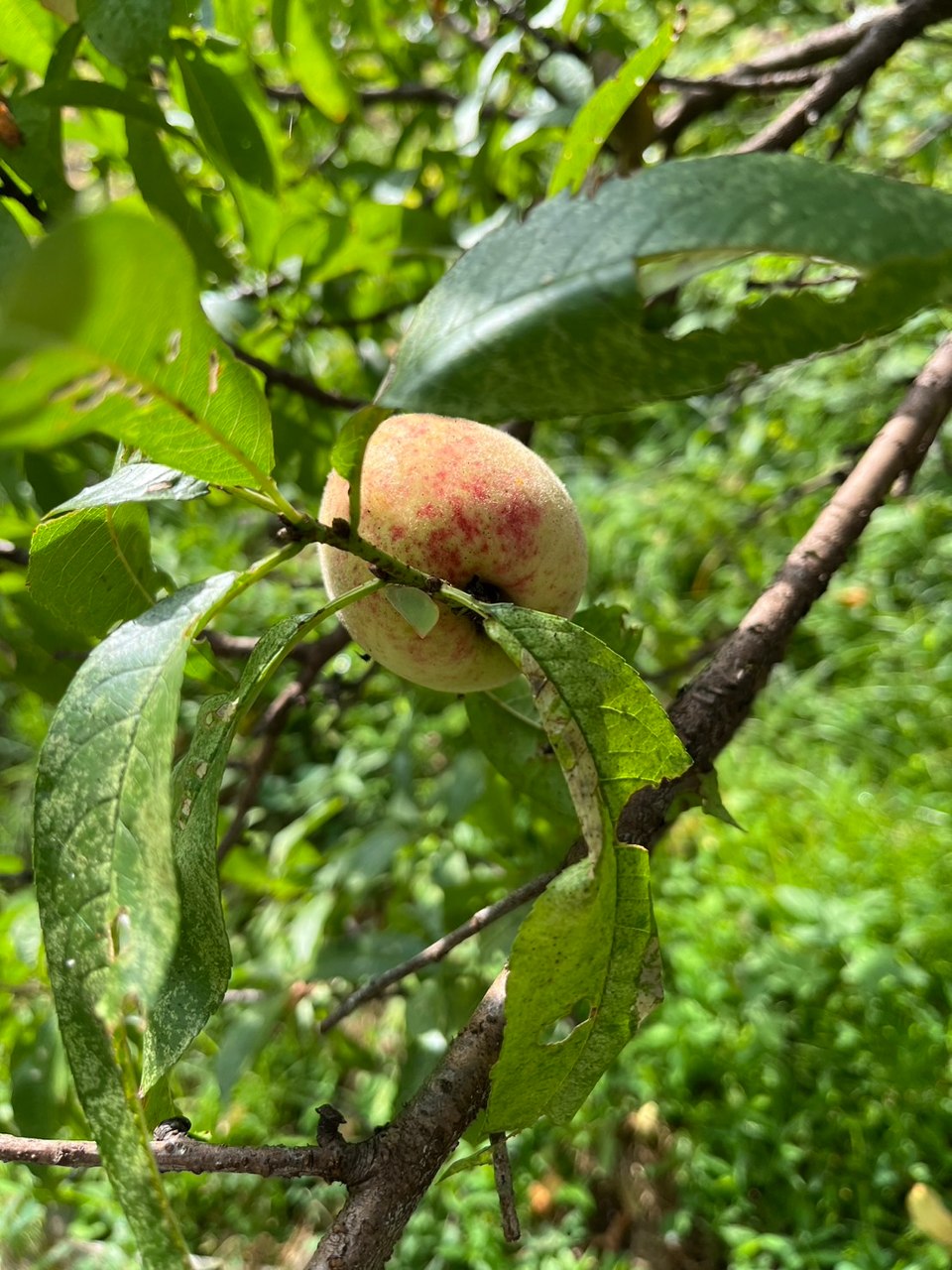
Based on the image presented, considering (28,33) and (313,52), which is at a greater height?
(28,33)

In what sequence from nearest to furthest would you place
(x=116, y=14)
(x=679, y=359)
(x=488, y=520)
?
(x=679, y=359)
(x=488, y=520)
(x=116, y=14)

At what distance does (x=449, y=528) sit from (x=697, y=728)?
0.94 feet

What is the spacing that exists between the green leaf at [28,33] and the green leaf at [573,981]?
1020 millimetres

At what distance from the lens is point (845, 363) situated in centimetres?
277

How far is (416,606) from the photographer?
2.02 ft

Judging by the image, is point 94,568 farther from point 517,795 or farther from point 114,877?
point 517,795

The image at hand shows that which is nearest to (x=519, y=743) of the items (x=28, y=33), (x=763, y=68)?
(x=28, y=33)

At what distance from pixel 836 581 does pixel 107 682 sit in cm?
281

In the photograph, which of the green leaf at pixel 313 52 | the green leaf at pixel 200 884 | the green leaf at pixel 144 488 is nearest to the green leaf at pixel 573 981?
the green leaf at pixel 200 884

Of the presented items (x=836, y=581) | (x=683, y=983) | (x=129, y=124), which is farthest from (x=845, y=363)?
(x=129, y=124)

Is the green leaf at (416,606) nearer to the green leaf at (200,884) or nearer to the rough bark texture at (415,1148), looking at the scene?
the green leaf at (200,884)

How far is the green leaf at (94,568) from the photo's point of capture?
0.70 metres

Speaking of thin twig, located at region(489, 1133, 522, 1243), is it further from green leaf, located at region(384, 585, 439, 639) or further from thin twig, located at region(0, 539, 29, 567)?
thin twig, located at region(0, 539, 29, 567)

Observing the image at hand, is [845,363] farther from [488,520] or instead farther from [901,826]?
[488,520]
